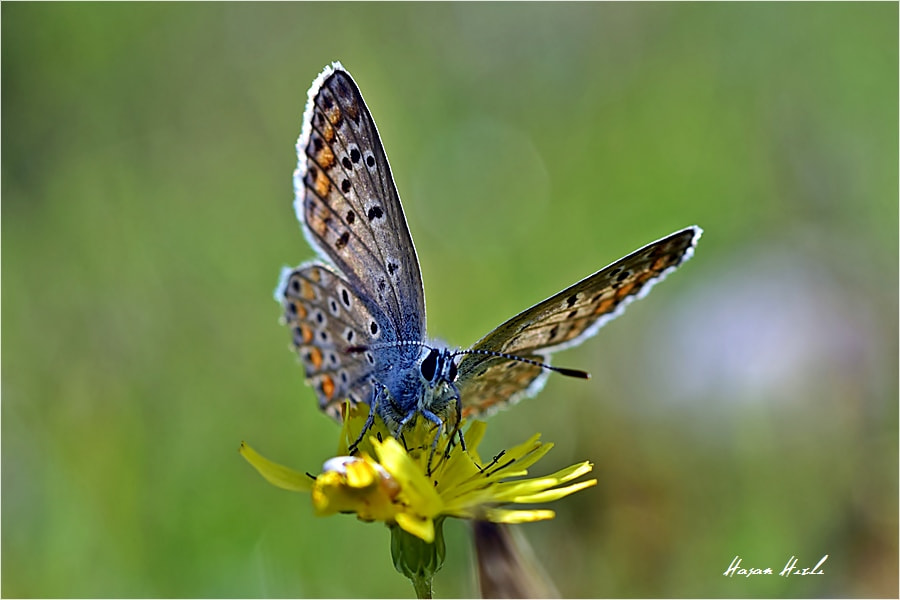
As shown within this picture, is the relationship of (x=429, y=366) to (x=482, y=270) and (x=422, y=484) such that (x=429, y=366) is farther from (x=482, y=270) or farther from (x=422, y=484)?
(x=482, y=270)

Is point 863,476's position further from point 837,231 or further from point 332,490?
point 332,490

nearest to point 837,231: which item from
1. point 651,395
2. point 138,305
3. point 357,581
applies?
point 651,395

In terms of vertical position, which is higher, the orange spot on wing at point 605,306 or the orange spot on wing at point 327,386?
the orange spot on wing at point 605,306

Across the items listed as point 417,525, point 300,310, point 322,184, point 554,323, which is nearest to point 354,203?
point 322,184

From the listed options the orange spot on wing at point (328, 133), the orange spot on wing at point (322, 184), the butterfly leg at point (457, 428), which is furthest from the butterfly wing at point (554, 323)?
the orange spot on wing at point (328, 133)

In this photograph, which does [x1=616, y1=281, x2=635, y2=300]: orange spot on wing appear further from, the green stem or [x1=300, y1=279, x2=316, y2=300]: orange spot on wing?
the green stem

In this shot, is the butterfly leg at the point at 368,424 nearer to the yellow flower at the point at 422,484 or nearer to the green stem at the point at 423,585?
the yellow flower at the point at 422,484
